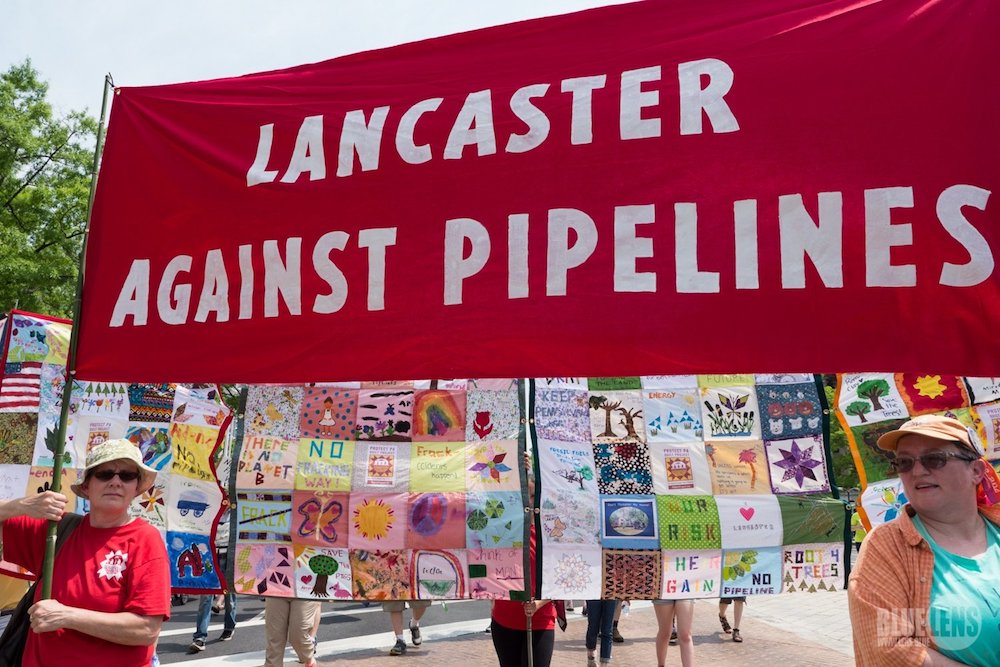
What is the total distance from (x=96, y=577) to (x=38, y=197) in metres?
19.2

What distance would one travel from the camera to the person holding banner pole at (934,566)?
216 centimetres

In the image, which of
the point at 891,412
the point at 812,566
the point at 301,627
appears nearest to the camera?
the point at 891,412

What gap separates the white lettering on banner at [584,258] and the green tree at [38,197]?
1689cm

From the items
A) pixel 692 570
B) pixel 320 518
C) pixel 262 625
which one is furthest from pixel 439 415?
pixel 262 625

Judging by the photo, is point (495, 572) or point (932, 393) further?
point (495, 572)

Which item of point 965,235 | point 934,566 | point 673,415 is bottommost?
point 934,566

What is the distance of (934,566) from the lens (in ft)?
7.44

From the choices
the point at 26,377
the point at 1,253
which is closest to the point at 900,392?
the point at 26,377

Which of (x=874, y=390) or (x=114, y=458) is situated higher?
(x=874, y=390)

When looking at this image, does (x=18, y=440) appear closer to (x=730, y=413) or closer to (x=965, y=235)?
(x=730, y=413)

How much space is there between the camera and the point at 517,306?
289cm

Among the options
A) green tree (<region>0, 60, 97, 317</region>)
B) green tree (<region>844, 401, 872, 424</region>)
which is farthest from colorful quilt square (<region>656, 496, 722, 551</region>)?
green tree (<region>0, 60, 97, 317</region>)

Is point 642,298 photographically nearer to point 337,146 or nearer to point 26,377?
point 337,146

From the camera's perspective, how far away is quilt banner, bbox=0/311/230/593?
13.9 ft
